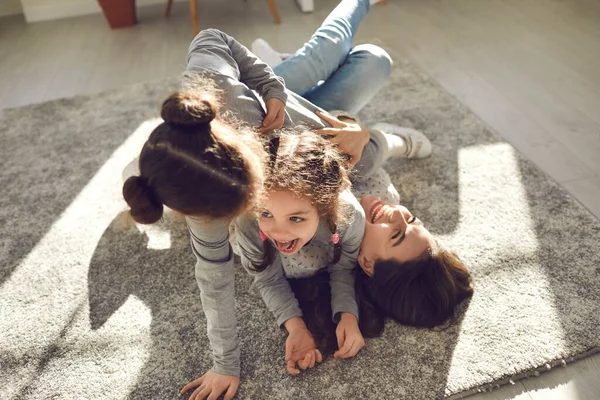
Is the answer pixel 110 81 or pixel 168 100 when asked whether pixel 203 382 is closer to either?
pixel 168 100

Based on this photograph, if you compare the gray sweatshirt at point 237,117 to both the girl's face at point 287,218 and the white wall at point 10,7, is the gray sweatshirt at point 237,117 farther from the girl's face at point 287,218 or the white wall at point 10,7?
the white wall at point 10,7

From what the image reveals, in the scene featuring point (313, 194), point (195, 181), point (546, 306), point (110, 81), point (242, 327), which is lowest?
point (110, 81)

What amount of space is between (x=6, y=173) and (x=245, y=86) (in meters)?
0.92

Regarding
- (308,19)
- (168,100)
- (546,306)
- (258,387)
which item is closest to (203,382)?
(258,387)

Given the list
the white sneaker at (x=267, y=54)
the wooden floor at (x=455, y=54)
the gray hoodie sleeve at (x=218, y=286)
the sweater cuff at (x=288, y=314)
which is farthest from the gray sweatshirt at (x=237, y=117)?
the wooden floor at (x=455, y=54)

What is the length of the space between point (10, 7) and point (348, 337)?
2780 millimetres

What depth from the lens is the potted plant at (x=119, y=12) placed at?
7.81ft

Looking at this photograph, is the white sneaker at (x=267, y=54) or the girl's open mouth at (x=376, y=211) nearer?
the girl's open mouth at (x=376, y=211)

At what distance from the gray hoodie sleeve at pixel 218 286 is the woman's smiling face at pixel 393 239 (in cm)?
28

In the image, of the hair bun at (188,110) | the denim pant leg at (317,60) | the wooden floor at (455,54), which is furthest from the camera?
the wooden floor at (455,54)

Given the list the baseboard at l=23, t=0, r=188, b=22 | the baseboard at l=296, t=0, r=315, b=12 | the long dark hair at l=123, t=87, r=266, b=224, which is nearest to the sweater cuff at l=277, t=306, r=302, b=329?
the long dark hair at l=123, t=87, r=266, b=224

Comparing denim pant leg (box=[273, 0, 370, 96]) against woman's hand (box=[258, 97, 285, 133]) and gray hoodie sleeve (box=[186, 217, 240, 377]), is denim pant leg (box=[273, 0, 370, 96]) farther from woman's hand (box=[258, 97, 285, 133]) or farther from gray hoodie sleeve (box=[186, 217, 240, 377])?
gray hoodie sleeve (box=[186, 217, 240, 377])

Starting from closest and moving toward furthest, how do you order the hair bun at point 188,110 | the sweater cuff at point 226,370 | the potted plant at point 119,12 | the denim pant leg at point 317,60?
1. the hair bun at point 188,110
2. the sweater cuff at point 226,370
3. the denim pant leg at point 317,60
4. the potted plant at point 119,12

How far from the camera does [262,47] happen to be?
1521mm
